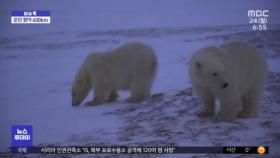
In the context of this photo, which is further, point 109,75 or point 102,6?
point 109,75

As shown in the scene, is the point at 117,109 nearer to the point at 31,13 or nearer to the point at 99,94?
the point at 99,94

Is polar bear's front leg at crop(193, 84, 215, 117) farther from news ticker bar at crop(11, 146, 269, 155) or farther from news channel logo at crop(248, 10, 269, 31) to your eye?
news channel logo at crop(248, 10, 269, 31)

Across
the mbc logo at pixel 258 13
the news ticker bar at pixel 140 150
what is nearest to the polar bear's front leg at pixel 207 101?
the news ticker bar at pixel 140 150

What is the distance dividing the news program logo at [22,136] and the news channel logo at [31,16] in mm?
615

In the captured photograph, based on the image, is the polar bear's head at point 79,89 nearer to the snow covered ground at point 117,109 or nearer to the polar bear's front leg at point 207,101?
the snow covered ground at point 117,109

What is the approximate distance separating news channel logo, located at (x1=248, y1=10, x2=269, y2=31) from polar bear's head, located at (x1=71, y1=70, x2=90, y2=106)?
1.19m

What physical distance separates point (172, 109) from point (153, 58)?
1.33ft

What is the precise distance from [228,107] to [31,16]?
1.28 metres

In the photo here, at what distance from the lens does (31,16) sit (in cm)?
329

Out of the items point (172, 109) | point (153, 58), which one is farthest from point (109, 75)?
point (172, 109)

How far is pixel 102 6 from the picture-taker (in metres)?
3.36

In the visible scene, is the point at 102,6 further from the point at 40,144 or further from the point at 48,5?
the point at 40,144

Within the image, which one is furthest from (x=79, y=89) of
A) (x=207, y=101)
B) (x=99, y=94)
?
(x=207, y=101)

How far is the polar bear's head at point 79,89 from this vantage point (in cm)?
372
